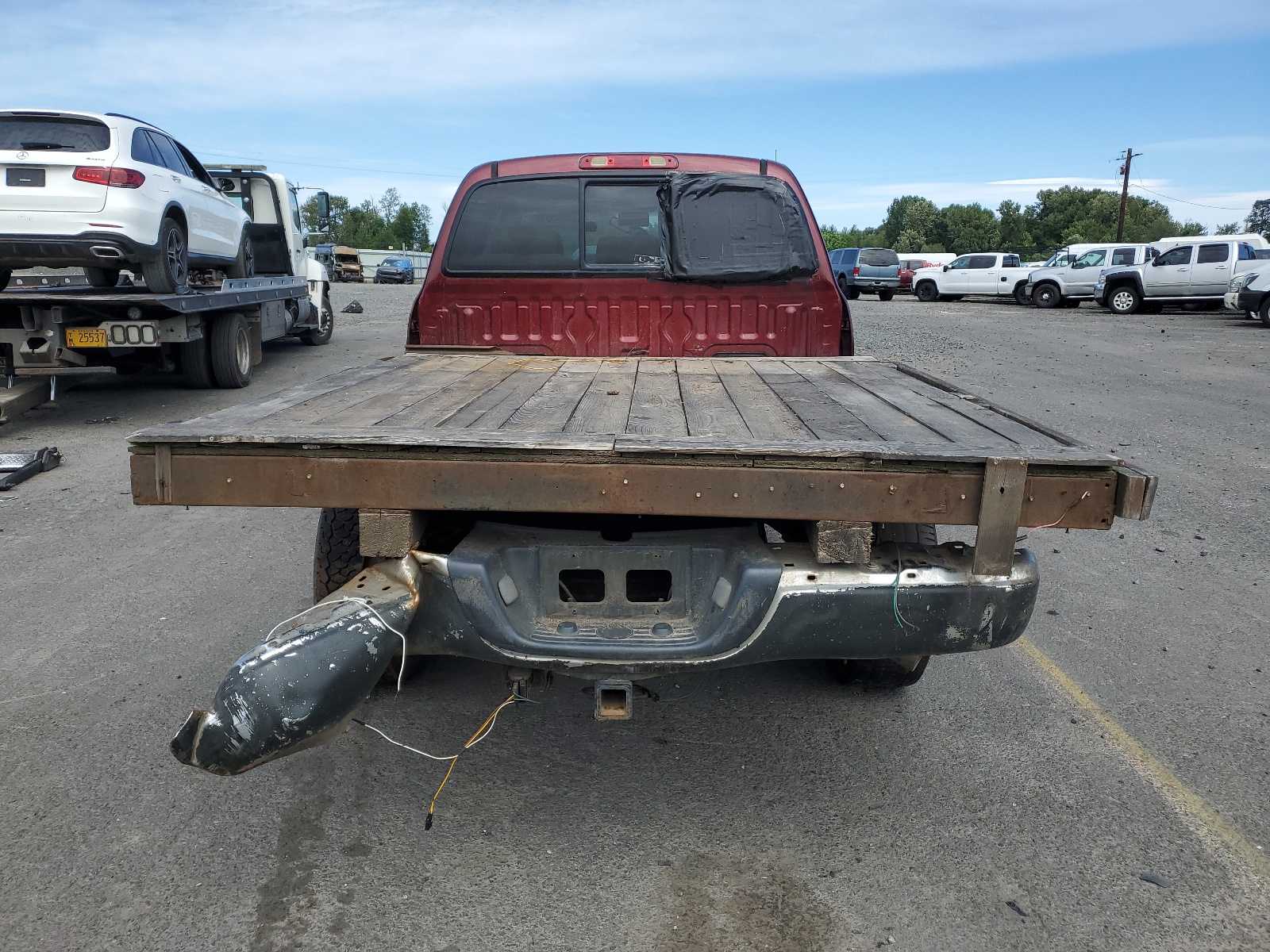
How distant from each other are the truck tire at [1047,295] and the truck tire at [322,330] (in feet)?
70.2

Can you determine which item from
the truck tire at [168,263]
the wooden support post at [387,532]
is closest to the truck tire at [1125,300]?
the truck tire at [168,263]

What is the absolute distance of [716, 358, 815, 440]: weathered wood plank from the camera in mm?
2656

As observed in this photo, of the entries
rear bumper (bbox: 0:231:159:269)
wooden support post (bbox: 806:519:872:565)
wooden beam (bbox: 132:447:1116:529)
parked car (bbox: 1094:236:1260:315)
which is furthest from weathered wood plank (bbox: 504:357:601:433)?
parked car (bbox: 1094:236:1260:315)

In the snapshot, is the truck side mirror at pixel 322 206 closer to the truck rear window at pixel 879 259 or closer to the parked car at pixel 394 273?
the truck rear window at pixel 879 259

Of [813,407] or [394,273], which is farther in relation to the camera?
[394,273]

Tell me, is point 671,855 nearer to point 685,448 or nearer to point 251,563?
point 685,448

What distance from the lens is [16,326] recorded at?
877cm

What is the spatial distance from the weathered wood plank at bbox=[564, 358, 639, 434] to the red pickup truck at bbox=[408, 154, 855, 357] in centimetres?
71

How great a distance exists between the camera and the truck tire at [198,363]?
10.4 metres

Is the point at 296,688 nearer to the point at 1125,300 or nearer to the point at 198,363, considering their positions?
the point at 198,363

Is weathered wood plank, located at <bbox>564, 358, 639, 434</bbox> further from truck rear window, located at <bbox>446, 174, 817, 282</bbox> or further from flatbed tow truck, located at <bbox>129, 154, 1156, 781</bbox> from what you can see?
truck rear window, located at <bbox>446, 174, 817, 282</bbox>

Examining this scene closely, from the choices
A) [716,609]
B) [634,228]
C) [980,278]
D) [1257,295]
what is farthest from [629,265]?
[980,278]

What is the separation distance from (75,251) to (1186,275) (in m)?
25.3

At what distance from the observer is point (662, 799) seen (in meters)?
3.05
